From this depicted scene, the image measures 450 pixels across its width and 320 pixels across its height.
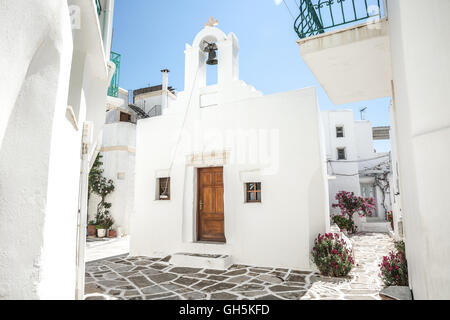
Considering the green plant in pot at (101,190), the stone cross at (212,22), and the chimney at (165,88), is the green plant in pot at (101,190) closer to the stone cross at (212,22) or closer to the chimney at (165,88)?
the chimney at (165,88)

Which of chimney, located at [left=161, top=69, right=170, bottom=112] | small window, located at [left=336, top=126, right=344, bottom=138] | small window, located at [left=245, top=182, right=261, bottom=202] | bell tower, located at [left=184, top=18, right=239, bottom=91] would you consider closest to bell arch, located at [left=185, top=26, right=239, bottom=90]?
bell tower, located at [left=184, top=18, right=239, bottom=91]

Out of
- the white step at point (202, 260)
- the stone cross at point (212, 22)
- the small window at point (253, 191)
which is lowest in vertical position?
the white step at point (202, 260)

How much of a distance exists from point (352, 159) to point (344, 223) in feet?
25.8

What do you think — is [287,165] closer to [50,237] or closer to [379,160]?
[50,237]

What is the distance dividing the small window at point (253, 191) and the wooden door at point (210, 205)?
0.86 metres

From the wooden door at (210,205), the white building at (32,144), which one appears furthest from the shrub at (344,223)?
the white building at (32,144)

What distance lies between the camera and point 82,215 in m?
3.55

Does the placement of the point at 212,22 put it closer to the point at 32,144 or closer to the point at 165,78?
the point at 32,144

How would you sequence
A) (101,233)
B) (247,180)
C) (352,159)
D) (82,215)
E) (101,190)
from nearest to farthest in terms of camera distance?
1. (82,215)
2. (247,180)
3. (101,233)
4. (101,190)
5. (352,159)

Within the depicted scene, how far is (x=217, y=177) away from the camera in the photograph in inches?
320

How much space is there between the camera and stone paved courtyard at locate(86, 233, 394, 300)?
16.0 ft

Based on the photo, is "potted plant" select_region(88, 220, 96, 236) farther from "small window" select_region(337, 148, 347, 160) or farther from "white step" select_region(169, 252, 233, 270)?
"small window" select_region(337, 148, 347, 160)

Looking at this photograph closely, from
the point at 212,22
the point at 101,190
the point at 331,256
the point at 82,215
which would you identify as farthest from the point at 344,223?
the point at 101,190

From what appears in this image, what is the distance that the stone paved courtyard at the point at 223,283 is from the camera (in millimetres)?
4887
